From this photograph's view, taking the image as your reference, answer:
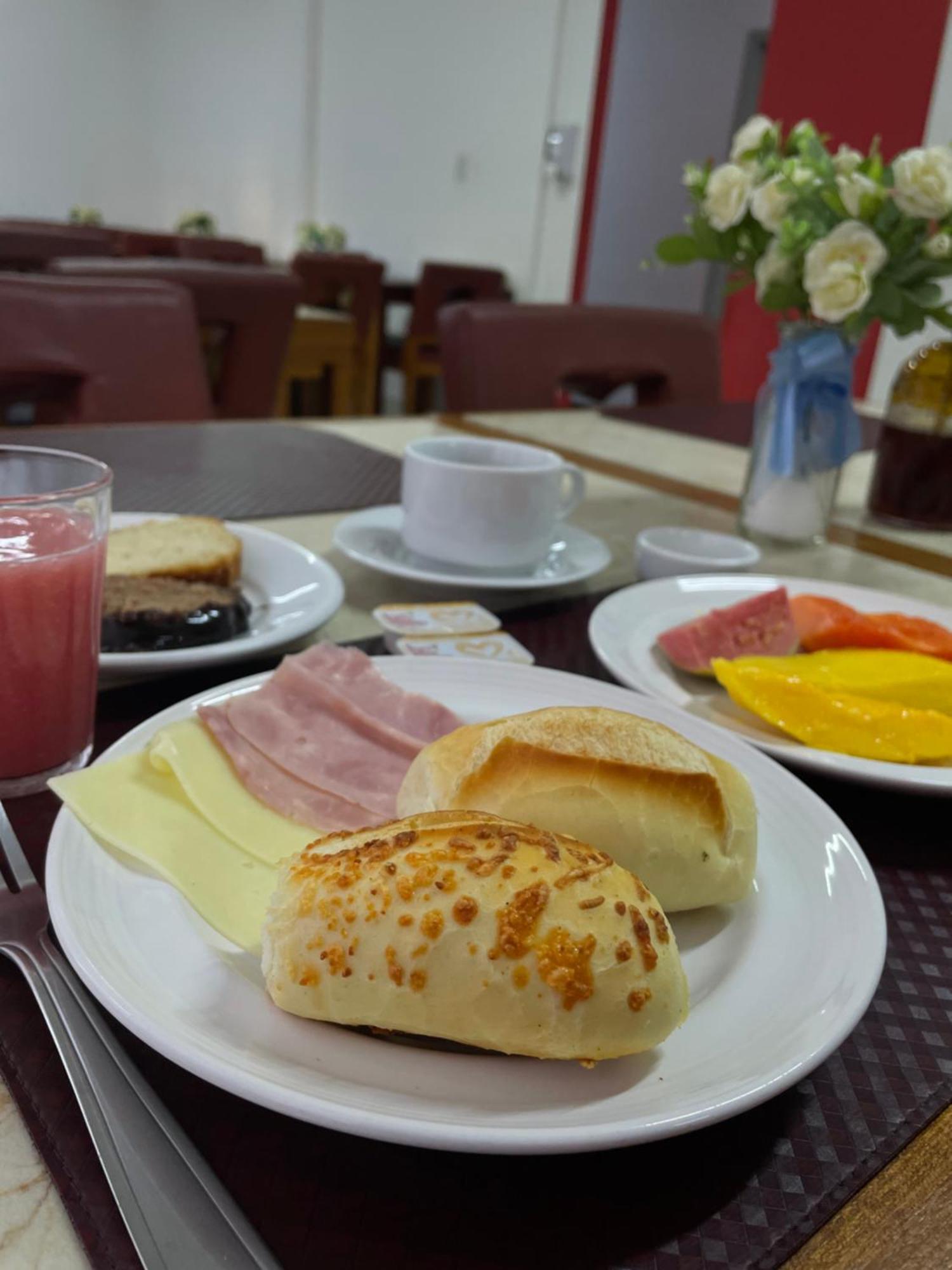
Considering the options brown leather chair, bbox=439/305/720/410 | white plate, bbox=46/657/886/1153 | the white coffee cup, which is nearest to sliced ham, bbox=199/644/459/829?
white plate, bbox=46/657/886/1153

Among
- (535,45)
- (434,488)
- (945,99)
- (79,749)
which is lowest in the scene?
(79,749)

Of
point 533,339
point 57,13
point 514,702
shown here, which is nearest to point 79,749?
point 514,702

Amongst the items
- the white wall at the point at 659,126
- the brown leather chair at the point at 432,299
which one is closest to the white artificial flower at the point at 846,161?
the brown leather chair at the point at 432,299

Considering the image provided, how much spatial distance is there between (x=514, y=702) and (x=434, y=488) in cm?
35

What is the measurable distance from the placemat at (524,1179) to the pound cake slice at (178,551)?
47 cm

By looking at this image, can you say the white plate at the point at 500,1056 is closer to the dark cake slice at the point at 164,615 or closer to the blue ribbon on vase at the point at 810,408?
the dark cake slice at the point at 164,615

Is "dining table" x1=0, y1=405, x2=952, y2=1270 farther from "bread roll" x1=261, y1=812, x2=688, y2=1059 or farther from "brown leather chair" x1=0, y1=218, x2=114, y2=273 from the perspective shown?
"brown leather chair" x1=0, y1=218, x2=114, y2=273

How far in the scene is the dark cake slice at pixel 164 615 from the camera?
0.74m

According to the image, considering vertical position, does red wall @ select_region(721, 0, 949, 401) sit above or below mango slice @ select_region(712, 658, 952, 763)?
above

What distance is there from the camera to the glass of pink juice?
59cm

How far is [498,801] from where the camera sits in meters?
0.49

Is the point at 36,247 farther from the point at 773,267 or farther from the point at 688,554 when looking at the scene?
the point at 688,554

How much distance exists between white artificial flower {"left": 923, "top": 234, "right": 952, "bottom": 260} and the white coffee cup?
0.51 meters

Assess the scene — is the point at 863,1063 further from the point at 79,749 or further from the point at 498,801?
the point at 79,749
